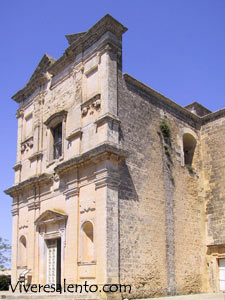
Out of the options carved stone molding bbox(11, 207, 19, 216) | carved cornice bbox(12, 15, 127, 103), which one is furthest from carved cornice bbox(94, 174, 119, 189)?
carved stone molding bbox(11, 207, 19, 216)

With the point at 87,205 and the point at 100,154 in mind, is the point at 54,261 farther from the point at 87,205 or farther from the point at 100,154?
the point at 100,154

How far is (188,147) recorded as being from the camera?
60.0 ft

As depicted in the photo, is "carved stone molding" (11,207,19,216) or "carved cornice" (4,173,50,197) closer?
"carved cornice" (4,173,50,197)

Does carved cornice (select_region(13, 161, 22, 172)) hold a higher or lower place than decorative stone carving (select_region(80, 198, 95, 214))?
higher

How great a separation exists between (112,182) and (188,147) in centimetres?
652

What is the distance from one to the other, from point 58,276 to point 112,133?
5786 mm

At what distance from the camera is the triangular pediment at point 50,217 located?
1449 cm

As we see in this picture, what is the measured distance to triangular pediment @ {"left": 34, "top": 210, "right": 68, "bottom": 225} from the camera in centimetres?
1449

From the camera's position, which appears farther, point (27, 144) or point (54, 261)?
point (27, 144)

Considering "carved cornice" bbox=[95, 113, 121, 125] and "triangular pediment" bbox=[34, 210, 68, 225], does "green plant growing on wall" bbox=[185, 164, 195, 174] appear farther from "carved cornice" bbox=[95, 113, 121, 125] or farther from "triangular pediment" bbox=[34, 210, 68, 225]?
"triangular pediment" bbox=[34, 210, 68, 225]

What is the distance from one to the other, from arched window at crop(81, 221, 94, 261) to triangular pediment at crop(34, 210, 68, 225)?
1.12m

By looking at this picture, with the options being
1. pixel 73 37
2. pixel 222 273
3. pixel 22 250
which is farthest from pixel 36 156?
pixel 222 273

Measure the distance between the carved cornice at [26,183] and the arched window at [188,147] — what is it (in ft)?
20.7

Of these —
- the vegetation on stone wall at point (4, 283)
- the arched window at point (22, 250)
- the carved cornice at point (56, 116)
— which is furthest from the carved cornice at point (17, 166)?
the vegetation on stone wall at point (4, 283)
